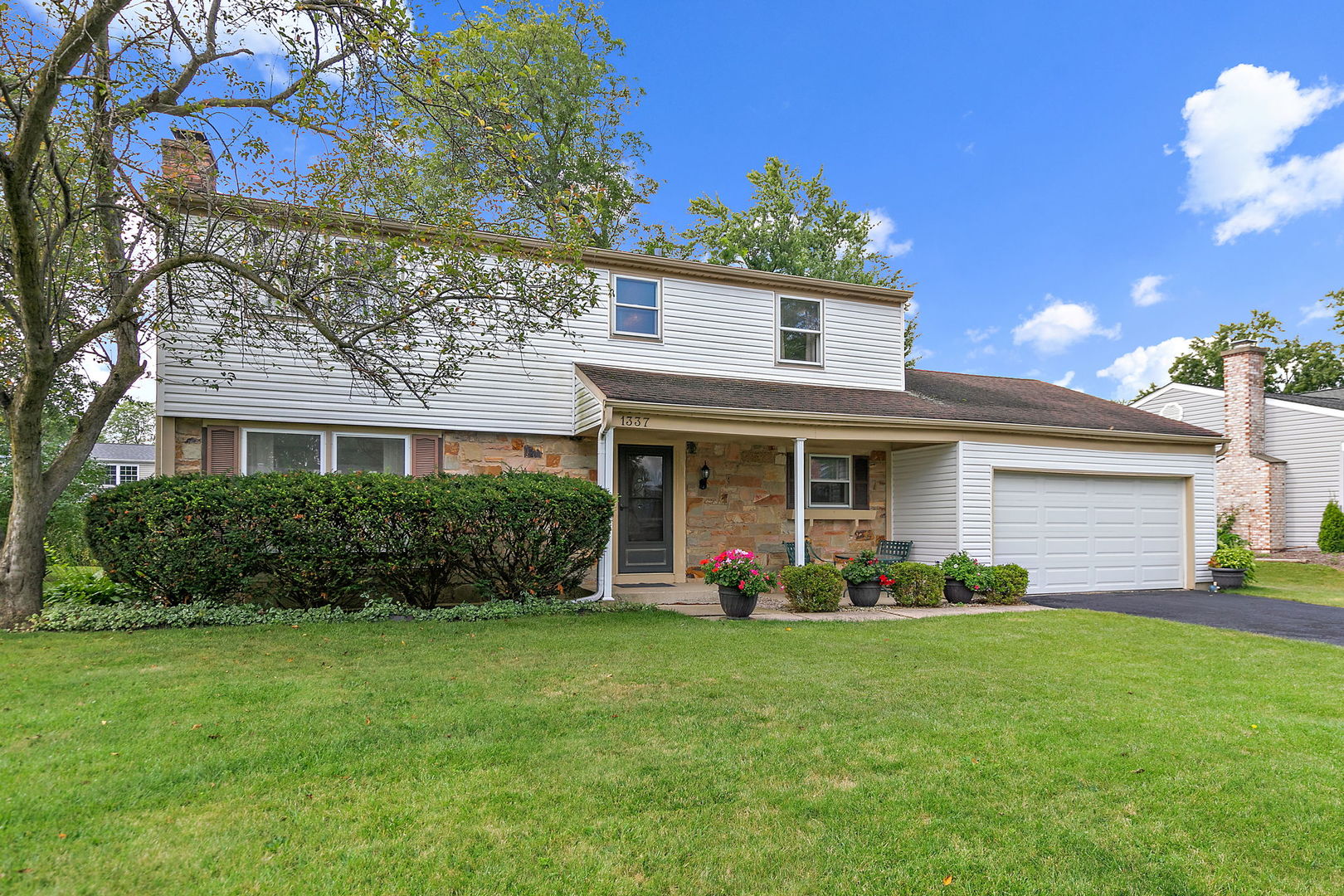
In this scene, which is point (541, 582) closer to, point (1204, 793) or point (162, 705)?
point (162, 705)

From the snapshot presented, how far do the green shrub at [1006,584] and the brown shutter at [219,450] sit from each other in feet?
33.8

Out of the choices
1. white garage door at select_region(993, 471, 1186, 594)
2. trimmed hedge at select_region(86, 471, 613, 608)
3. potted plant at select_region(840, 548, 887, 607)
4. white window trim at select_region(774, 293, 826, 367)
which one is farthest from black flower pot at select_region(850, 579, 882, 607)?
white window trim at select_region(774, 293, 826, 367)

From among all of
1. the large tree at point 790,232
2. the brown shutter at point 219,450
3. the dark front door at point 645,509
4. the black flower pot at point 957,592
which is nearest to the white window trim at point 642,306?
the dark front door at point 645,509

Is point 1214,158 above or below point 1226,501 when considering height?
above

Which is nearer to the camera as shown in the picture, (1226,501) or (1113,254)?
(1226,501)

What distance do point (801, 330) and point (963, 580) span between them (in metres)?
4.80

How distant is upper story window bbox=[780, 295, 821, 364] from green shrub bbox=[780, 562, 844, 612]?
4142 millimetres

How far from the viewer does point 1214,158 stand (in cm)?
1762

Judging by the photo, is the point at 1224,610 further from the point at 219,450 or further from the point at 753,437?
the point at 219,450

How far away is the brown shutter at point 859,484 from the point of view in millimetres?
11883

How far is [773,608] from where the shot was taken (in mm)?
9305

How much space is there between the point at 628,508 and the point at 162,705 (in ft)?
22.2

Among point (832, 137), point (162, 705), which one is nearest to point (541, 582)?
point (162, 705)

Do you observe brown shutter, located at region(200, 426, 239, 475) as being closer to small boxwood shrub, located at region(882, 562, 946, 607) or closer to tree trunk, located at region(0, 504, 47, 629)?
tree trunk, located at region(0, 504, 47, 629)
